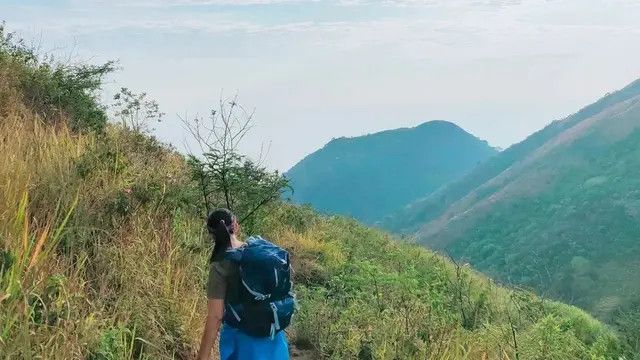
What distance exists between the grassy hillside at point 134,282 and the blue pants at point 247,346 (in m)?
0.70

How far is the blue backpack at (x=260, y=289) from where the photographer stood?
400cm

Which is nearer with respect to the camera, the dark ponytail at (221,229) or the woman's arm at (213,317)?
the woman's arm at (213,317)

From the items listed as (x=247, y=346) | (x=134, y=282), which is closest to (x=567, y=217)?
(x=134, y=282)

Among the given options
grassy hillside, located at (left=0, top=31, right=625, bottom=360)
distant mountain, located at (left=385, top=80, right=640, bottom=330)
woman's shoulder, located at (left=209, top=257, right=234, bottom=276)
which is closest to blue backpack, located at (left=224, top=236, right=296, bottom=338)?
woman's shoulder, located at (left=209, top=257, right=234, bottom=276)

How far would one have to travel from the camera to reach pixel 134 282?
532 cm

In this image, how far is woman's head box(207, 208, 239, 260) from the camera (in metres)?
4.16

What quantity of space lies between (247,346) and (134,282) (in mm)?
1605

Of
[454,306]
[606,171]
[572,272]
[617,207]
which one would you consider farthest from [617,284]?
[606,171]

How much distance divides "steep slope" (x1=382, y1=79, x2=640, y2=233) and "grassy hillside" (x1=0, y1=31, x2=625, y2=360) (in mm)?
126225

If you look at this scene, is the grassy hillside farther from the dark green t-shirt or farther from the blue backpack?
the blue backpack

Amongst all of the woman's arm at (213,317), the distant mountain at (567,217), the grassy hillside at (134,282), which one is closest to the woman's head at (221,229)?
the woman's arm at (213,317)

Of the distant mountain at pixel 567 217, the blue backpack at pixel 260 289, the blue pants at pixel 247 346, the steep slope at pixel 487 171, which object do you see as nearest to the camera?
the blue backpack at pixel 260 289

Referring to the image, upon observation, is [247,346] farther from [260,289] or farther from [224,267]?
[224,267]

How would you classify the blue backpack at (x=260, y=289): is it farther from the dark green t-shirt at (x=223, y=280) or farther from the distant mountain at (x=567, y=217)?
the distant mountain at (x=567, y=217)
